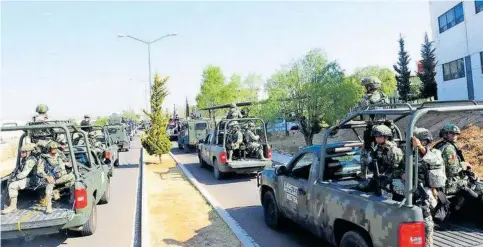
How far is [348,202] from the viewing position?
4629mm

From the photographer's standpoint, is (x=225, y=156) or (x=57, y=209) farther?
(x=225, y=156)

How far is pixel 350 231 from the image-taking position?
457 cm

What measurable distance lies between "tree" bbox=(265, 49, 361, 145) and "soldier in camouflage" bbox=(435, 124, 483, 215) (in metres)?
16.0

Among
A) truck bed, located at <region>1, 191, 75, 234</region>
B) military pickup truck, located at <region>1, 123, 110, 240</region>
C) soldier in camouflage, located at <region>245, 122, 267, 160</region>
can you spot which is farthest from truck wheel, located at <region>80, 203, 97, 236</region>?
soldier in camouflage, located at <region>245, 122, 267, 160</region>

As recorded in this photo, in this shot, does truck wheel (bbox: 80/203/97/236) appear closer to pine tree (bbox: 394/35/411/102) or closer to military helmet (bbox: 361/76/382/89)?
military helmet (bbox: 361/76/382/89)

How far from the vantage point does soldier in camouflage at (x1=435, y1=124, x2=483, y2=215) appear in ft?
15.8

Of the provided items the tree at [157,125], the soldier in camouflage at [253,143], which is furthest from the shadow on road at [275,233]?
the tree at [157,125]

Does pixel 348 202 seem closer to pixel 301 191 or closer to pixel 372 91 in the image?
pixel 301 191

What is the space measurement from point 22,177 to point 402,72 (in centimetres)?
4679

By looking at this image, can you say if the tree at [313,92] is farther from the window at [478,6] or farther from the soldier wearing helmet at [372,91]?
the soldier wearing helmet at [372,91]

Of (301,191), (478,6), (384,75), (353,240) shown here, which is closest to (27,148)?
(301,191)

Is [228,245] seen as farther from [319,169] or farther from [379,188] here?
[379,188]

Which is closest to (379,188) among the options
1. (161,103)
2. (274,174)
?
(274,174)

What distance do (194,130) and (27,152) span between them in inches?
618
